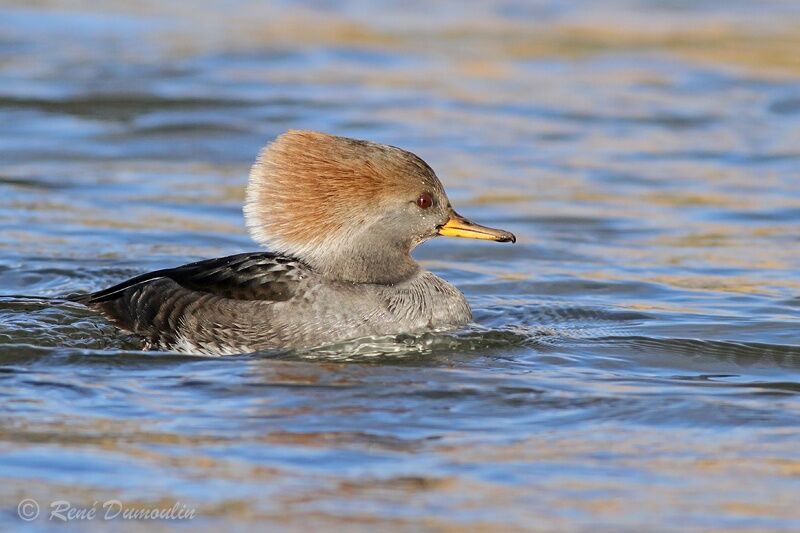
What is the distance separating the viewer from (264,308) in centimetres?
824

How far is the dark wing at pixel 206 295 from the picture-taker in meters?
8.27

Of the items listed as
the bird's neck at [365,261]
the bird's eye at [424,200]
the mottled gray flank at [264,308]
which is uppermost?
the bird's eye at [424,200]

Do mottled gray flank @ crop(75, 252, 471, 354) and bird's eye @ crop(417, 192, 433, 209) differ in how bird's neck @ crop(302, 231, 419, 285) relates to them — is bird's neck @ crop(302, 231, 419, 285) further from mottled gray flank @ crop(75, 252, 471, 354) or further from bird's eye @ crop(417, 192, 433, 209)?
bird's eye @ crop(417, 192, 433, 209)

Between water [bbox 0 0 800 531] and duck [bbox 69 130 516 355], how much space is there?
0.18 meters

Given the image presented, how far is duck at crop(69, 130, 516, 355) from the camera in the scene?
822cm

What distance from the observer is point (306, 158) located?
27.2ft

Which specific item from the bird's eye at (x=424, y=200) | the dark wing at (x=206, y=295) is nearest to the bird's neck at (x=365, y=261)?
the dark wing at (x=206, y=295)

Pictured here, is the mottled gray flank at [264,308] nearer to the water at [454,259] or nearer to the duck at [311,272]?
the duck at [311,272]

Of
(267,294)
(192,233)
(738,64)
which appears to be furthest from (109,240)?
(738,64)

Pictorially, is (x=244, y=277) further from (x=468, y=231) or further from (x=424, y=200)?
(x=468, y=231)

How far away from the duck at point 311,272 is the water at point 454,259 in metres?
0.18

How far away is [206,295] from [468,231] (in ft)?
5.62

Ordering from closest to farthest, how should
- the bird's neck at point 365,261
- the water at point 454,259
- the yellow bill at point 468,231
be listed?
the water at point 454,259 < the bird's neck at point 365,261 < the yellow bill at point 468,231

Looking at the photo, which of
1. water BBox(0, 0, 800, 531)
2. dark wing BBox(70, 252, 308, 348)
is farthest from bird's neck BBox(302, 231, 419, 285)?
water BBox(0, 0, 800, 531)
